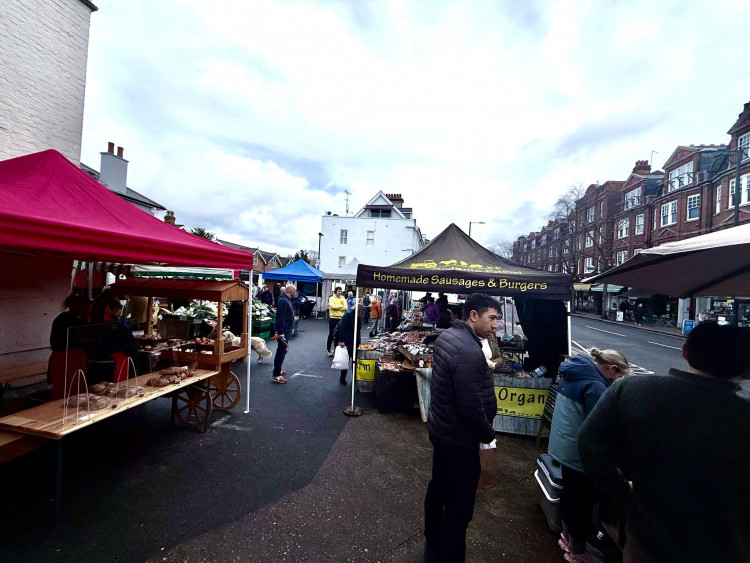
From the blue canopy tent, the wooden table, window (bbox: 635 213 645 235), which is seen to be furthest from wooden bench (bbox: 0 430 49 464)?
window (bbox: 635 213 645 235)

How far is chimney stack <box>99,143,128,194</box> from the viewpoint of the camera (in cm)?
1590

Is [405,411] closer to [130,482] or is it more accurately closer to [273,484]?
[273,484]

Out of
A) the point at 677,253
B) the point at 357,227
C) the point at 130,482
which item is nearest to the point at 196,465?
the point at 130,482

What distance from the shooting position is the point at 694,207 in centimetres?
2398

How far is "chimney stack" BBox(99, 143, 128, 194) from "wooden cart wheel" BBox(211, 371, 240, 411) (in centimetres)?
1575

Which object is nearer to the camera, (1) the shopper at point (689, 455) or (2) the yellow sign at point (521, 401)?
(1) the shopper at point (689, 455)

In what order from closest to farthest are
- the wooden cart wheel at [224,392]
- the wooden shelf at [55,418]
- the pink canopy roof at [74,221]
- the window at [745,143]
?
1. the pink canopy roof at [74,221]
2. the wooden shelf at [55,418]
3. the wooden cart wheel at [224,392]
4. the window at [745,143]

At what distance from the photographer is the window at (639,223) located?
29789 millimetres

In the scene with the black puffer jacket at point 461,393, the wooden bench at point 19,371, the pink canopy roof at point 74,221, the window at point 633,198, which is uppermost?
the window at point 633,198

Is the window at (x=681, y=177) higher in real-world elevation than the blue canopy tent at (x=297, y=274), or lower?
higher

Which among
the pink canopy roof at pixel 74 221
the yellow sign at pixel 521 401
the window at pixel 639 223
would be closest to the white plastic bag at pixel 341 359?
the yellow sign at pixel 521 401

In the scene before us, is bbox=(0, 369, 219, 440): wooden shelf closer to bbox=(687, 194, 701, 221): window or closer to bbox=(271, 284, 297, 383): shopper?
bbox=(271, 284, 297, 383): shopper

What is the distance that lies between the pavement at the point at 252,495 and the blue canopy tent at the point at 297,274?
37.1 ft

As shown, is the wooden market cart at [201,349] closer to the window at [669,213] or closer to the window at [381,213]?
the window at [381,213]
